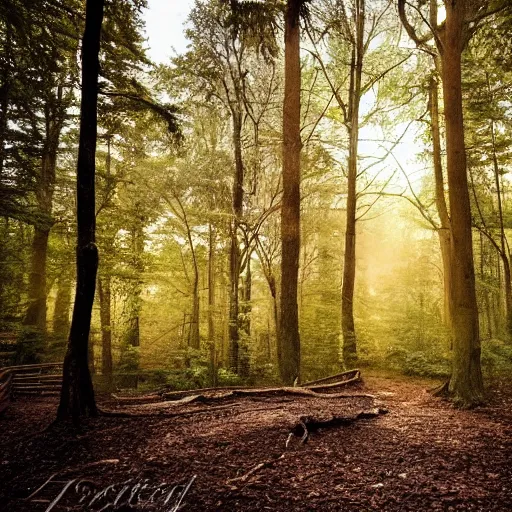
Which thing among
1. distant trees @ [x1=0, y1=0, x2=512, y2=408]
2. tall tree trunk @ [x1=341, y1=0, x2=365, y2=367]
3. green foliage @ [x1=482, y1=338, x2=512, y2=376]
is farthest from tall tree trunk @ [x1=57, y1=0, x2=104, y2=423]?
green foliage @ [x1=482, y1=338, x2=512, y2=376]

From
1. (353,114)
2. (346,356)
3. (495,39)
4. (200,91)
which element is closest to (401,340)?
(346,356)

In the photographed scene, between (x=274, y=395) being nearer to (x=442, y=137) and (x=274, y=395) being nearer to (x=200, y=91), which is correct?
(x=200, y=91)

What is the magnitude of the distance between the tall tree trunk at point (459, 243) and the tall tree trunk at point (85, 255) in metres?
6.77

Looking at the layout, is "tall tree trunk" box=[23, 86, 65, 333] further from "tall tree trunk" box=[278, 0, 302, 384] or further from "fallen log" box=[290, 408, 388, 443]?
"fallen log" box=[290, 408, 388, 443]

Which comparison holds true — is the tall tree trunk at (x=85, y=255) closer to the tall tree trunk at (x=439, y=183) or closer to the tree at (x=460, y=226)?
the tree at (x=460, y=226)

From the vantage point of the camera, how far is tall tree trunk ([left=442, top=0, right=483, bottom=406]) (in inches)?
275

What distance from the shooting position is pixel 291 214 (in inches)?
352

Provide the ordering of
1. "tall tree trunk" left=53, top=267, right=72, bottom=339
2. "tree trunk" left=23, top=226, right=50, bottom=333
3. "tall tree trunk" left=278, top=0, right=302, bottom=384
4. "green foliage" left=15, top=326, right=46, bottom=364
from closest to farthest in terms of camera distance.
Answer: "tall tree trunk" left=278, top=0, right=302, bottom=384 → "green foliage" left=15, top=326, right=46, bottom=364 → "tree trunk" left=23, top=226, right=50, bottom=333 → "tall tree trunk" left=53, top=267, right=72, bottom=339

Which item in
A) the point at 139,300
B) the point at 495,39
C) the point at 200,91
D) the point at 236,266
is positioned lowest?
the point at 139,300

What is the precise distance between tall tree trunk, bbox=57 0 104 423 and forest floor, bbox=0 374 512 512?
0.45 meters

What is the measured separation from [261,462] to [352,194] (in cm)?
1135

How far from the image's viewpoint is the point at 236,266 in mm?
13859

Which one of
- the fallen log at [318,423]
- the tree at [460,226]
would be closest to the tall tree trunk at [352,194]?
the tree at [460,226]

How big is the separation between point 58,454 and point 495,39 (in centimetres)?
1175
